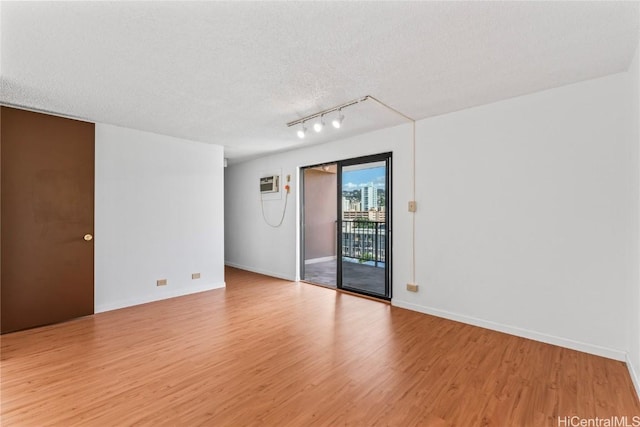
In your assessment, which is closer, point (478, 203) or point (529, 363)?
point (529, 363)

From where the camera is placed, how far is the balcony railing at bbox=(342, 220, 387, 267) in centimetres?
437

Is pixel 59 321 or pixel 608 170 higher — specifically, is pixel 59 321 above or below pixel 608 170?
below

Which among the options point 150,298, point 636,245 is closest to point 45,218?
point 150,298

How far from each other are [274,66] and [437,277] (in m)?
2.99

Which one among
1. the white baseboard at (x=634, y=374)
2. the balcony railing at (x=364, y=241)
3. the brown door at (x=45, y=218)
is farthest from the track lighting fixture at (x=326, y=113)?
the white baseboard at (x=634, y=374)

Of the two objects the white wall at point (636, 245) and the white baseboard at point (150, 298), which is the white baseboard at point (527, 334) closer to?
the white wall at point (636, 245)

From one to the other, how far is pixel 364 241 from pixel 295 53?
10.3 ft

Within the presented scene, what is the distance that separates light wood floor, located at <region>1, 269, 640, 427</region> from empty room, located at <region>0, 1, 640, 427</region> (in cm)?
2

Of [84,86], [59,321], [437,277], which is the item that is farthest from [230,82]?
[59,321]

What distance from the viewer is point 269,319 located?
3484mm

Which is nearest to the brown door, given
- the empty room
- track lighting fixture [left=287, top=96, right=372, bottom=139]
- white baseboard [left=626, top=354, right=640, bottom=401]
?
the empty room

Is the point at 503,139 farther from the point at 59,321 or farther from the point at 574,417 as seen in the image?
the point at 59,321

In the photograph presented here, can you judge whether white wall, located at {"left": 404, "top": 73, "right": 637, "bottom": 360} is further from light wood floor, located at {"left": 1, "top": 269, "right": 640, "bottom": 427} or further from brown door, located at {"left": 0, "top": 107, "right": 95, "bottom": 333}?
brown door, located at {"left": 0, "top": 107, "right": 95, "bottom": 333}

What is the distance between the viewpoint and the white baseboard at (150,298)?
12.5 ft
